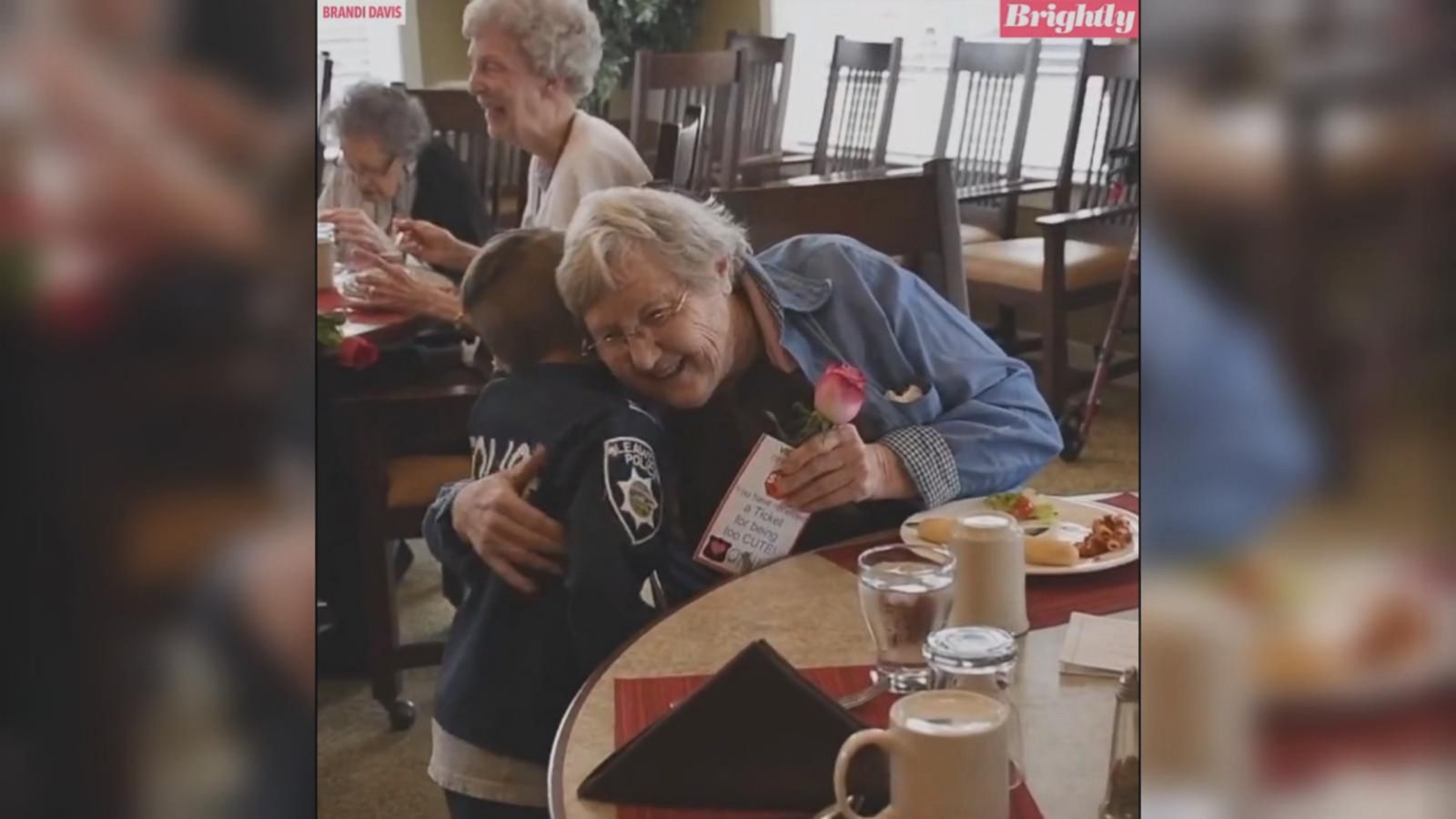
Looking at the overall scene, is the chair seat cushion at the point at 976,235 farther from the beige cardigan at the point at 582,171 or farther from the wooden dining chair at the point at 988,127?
the beige cardigan at the point at 582,171

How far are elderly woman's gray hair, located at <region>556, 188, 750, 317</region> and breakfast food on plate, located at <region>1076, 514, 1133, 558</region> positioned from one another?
484 millimetres

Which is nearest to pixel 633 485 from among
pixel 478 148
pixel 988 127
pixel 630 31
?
pixel 478 148

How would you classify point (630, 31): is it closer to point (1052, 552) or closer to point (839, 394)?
point (839, 394)

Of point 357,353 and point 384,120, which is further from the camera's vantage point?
point 384,120

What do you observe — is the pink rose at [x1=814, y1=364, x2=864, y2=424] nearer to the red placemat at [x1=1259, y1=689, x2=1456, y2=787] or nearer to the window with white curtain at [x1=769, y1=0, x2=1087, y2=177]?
the red placemat at [x1=1259, y1=689, x2=1456, y2=787]

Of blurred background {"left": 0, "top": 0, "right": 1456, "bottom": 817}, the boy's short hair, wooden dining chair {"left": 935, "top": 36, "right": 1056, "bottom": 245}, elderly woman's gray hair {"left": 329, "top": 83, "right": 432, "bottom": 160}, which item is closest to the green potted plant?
wooden dining chair {"left": 935, "top": 36, "right": 1056, "bottom": 245}

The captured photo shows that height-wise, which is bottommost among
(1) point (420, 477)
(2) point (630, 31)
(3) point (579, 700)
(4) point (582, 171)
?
(1) point (420, 477)

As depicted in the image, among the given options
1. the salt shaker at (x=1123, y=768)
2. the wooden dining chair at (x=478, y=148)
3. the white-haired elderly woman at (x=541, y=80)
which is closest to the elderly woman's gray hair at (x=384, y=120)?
the wooden dining chair at (x=478, y=148)

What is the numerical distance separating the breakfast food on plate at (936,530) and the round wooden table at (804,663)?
5cm

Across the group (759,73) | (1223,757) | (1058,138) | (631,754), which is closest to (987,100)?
(1058,138)

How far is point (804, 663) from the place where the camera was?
113cm

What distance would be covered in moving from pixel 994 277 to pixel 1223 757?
3.40 meters

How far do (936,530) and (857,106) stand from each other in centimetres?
349

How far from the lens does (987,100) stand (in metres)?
4.30
